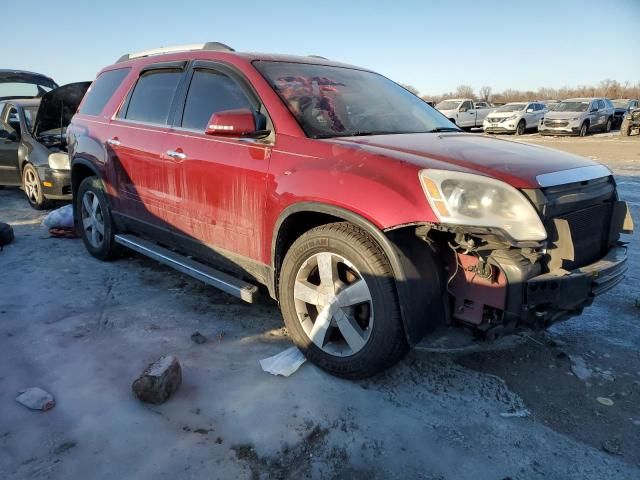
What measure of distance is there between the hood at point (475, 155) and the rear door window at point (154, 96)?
1.78 metres

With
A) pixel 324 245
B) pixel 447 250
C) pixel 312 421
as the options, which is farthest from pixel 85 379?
pixel 447 250

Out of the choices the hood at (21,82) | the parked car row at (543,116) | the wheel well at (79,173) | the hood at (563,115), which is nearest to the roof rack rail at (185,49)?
the wheel well at (79,173)

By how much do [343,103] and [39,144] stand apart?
19.0ft

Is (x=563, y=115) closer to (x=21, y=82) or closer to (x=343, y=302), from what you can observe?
(x=21, y=82)

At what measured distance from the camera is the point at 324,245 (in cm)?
274

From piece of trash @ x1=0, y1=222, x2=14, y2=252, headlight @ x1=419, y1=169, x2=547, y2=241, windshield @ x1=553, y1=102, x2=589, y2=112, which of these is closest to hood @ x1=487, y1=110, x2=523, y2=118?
windshield @ x1=553, y1=102, x2=589, y2=112

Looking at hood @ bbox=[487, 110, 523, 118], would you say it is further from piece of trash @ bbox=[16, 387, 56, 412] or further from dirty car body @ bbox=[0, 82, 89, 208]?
piece of trash @ bbox=[16, 387, 56, 412]

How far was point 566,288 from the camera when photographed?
238 cm

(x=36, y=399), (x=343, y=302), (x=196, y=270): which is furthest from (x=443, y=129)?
(x=36, y=399)

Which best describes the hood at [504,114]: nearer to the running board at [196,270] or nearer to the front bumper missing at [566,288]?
the running board at [196,270]

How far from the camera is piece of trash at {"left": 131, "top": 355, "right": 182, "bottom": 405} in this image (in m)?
2.53

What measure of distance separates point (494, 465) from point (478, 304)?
2.42 feet

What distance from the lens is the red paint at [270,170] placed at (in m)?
2.46

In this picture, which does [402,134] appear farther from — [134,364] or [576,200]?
[134,364]
